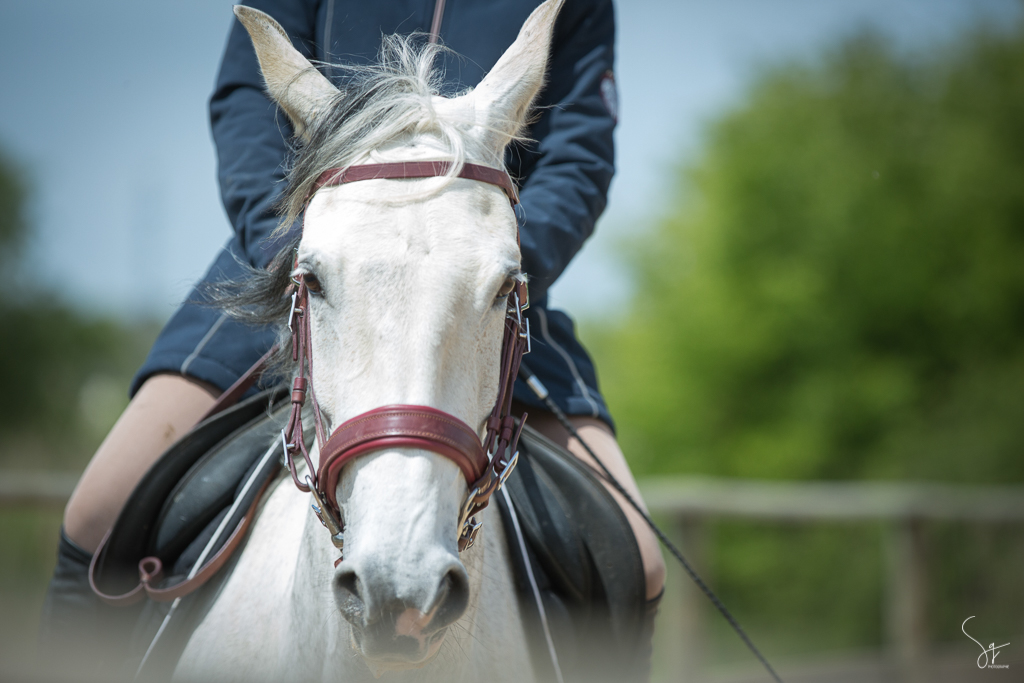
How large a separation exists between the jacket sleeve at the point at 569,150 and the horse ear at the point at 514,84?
0.83 feet

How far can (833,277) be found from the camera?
11414 mm

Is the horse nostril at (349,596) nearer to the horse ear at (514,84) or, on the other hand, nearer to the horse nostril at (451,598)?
the horse nostril at (451,598)

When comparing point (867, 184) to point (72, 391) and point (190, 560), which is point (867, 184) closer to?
point (190, 560)

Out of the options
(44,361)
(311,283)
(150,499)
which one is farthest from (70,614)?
(44,361)

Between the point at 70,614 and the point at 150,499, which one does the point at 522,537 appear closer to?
the point at 150,499

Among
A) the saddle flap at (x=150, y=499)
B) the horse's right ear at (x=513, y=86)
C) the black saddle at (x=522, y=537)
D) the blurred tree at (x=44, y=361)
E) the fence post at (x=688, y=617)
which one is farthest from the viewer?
the blurred tree at (x=44, y=361)

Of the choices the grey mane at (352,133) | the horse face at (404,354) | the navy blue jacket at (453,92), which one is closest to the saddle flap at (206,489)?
the navy blue jacket at (453,92)

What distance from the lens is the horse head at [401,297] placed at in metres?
1.33

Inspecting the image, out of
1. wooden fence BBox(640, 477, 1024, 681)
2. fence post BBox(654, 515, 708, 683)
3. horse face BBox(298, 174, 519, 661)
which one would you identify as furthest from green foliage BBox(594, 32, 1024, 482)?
horse face BBox(298, 174, 519, 661)

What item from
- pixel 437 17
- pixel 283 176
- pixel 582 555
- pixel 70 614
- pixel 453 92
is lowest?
pixel 70 614

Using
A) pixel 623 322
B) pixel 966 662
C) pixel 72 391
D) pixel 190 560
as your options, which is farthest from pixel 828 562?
pixel 72 391

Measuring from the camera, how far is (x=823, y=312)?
11258mm

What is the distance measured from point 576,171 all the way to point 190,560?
1561mm

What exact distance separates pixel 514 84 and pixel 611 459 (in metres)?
1.21
